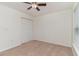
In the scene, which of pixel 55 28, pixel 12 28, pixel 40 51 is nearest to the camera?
pixel 40 51

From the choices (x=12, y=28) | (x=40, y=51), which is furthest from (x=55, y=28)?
(x=12, y=28)

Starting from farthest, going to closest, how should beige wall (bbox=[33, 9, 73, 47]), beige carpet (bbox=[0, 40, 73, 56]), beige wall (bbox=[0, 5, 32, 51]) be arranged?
beige wall (bbox=[33, 9, 73, 47]) → beige wall (bbox=[0, 5, 32, 51]) → beige carpet (bbox=[0, 40, 73, 56])

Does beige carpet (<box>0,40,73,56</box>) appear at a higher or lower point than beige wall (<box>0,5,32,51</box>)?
lower

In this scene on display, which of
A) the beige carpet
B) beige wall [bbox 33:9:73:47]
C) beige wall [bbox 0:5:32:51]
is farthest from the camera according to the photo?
beige wall [bbox 33:9:73:47]

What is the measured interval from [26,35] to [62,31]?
6.72ft

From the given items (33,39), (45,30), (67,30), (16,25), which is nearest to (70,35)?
(67,30)

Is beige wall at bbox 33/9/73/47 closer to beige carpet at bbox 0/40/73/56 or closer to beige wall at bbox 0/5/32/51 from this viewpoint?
beige wall at bbox 0/5/32/51

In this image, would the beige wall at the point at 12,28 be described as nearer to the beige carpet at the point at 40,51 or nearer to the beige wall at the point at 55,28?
the beige carpet at the point at 40,51

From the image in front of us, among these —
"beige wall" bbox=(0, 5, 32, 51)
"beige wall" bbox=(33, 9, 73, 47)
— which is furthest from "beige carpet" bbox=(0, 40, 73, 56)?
"beige wall" bbox=(33, 9, 73, 47)

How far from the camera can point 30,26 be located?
5805mm

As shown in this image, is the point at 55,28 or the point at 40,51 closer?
the point at 40,51

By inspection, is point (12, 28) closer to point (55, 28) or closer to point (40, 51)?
point (40, 51)

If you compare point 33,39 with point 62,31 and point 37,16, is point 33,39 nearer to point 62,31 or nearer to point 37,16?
point 37,16

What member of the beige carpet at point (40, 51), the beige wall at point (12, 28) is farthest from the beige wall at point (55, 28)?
the beige carpet at point (40, 51)
